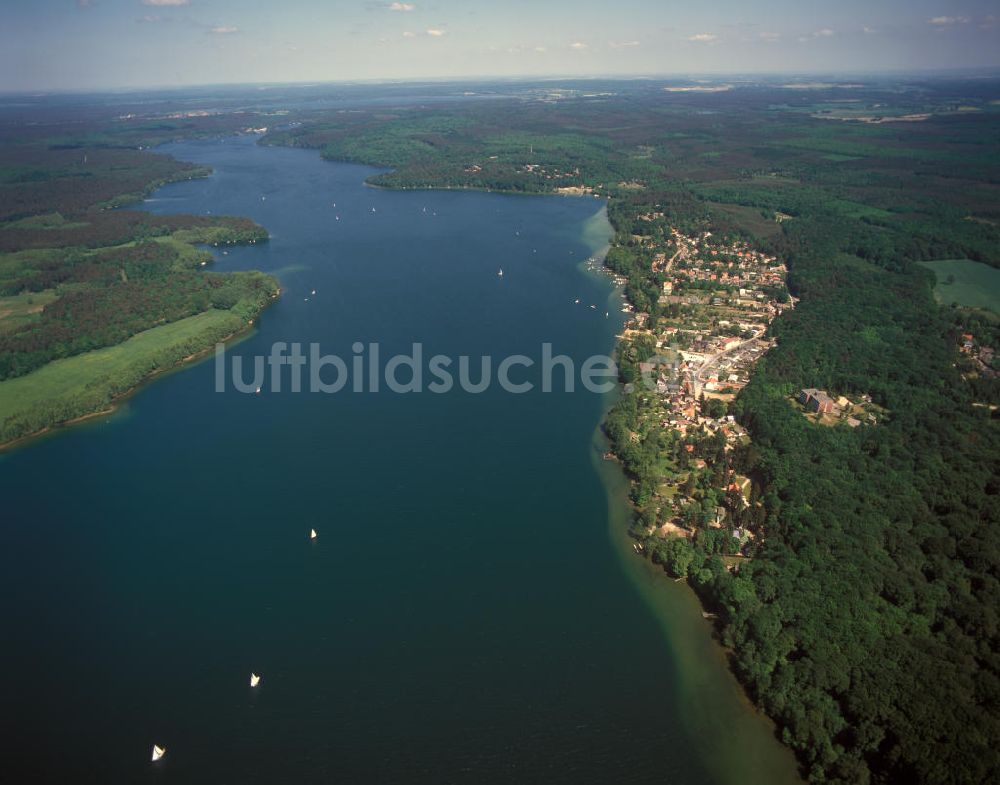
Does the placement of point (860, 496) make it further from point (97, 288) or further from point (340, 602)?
point (97, 288)

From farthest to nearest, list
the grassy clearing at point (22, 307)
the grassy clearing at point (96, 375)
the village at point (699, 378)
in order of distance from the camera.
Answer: the grassy clearing at point (22, 307) → the grassy clearing at point (96, 375) → the village at point (699, 378)

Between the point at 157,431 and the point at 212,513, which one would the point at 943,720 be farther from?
the point at 157,431

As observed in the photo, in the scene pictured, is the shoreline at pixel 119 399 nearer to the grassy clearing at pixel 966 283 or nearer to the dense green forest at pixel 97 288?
the dense green forest at pixel 97 288

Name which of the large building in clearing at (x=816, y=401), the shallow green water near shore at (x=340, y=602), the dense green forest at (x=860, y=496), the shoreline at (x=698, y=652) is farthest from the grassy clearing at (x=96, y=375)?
the large building in clearing at (x=816, y=401)

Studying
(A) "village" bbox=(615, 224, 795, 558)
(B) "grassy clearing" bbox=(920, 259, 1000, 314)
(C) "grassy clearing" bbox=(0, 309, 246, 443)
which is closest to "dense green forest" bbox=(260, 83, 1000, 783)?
(A) "village" bbox=(615, 224, 795, 558)

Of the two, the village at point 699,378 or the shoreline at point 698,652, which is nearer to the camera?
the shoreline at point 698,652
